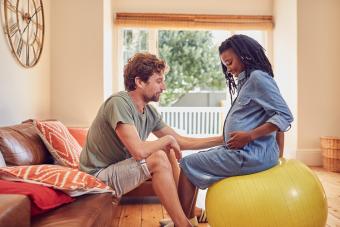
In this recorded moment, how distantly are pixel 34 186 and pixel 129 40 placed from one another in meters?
3.95

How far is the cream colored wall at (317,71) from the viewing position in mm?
4281

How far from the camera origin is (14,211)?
0.96m

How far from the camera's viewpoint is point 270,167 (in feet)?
5.53

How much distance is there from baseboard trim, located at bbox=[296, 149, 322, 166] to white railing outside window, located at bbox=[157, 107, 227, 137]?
200 cm

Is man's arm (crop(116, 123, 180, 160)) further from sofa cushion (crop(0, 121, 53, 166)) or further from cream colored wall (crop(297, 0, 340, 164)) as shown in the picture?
cream colored wall (crop(297, 0, 340, 164))

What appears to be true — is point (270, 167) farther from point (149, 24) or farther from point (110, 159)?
point (149, 24)

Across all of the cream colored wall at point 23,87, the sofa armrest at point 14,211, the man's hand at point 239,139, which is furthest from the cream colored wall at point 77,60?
the sofa armrest at point 14,211

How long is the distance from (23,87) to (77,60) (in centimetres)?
102

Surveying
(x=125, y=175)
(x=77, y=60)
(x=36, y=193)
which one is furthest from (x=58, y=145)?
(x=77, y=60)

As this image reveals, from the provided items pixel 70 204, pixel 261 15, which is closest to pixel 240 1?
pixel 261 15

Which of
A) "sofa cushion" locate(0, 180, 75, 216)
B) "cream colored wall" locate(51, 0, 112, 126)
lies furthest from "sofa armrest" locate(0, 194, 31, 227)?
"cream colored wall" locate(51, 0, 112, 126)

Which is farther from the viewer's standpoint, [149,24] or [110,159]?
[149,24]

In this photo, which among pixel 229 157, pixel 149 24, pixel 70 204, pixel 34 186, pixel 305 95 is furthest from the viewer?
pixel 149 24

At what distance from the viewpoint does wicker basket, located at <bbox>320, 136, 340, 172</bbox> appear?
3.93m
